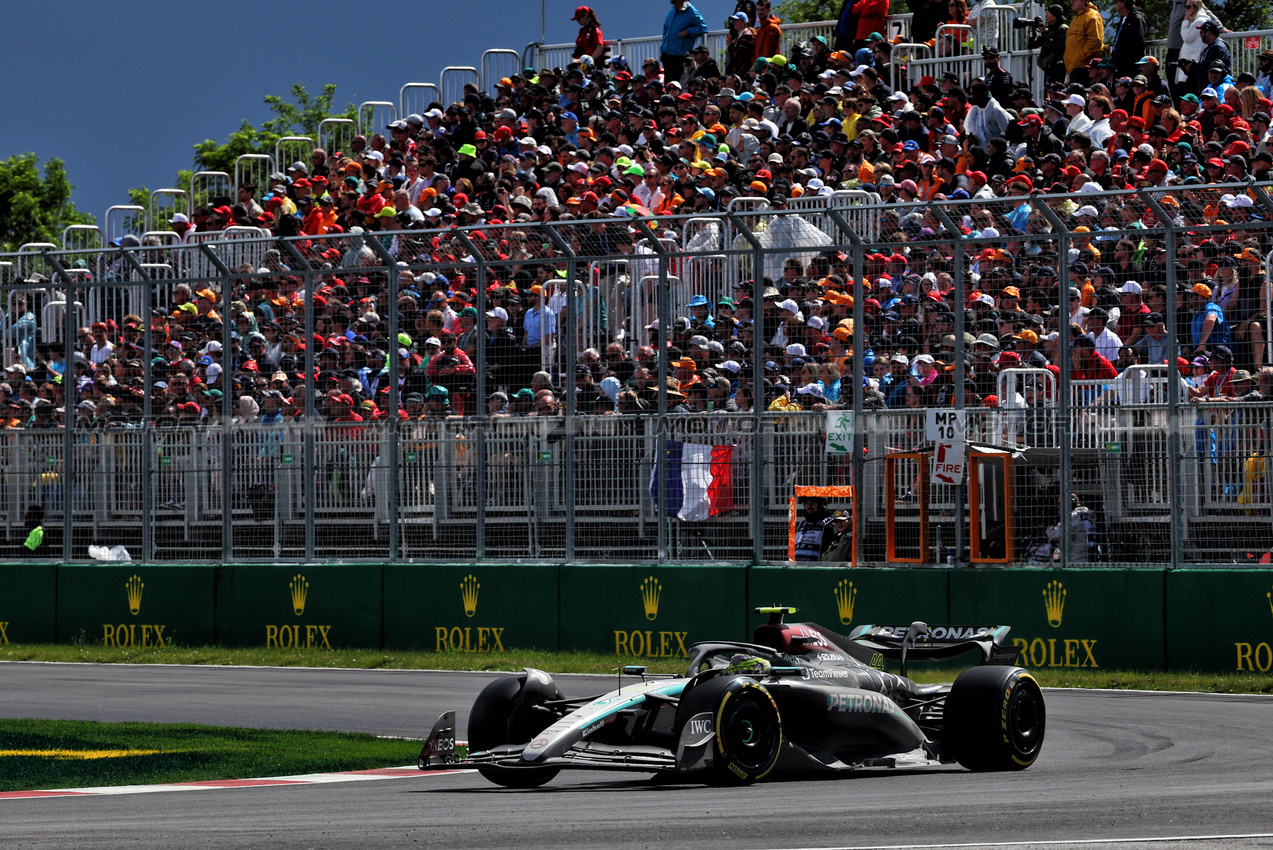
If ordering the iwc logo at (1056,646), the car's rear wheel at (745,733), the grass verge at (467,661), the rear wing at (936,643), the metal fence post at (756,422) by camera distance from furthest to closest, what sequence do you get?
the metal fence post at (756,422) < the iwc logo at (1056,646) < the grass verge at (467,661) < the rear wing at (936,643) < the car's rear wheel at (745,733)

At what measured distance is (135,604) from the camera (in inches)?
764

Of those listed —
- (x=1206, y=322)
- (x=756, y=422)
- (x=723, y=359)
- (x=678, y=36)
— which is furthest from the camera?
(x=678, y=36)

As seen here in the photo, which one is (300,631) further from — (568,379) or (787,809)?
(787,809)

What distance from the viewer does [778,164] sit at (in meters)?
21.5

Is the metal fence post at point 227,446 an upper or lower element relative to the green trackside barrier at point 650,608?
upper

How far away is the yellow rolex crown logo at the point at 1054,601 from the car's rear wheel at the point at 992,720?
5810 mm

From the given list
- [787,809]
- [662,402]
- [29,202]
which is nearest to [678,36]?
[662,402]

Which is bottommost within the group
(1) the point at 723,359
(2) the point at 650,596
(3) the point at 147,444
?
(2) the point at 650,596

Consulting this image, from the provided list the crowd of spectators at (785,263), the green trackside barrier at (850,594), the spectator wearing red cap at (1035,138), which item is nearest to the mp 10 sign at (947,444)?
the crowd of spectators at (785,263)

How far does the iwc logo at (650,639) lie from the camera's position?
16.9m

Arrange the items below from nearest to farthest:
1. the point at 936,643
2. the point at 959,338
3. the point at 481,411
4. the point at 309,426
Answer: the point at 936,643 → the point at 959,338 → the point at 481,411 → the point at 309,426

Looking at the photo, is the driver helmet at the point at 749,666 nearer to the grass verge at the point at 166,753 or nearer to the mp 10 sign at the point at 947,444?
the grass verge at the point at 166,753

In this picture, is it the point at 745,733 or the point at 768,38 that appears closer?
the point at 745,733

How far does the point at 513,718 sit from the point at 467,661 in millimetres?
7903
